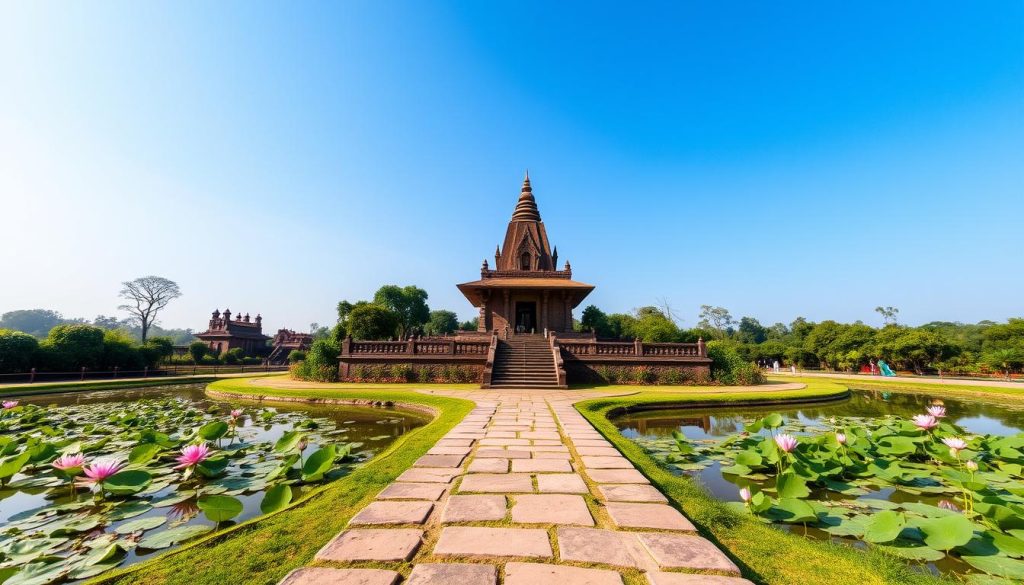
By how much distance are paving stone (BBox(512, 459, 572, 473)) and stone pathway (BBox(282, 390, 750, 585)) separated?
1 centimetres

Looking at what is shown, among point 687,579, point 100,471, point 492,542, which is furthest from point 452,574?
point 100,471

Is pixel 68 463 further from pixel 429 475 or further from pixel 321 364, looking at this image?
pixel 321 364

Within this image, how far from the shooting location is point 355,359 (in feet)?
52.3

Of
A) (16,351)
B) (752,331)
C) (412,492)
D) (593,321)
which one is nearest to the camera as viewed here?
(412,492)

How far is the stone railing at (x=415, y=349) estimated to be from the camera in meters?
15.8

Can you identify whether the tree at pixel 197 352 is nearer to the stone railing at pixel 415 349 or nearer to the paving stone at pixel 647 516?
the stone railing at pixel 415 349

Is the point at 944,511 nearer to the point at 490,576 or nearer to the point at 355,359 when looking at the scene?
the point at 490,576

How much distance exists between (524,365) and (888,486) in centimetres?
1162

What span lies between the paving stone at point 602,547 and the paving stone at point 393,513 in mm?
971

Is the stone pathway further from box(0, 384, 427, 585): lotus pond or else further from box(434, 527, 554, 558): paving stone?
box(0, 384, 427, 585): lotus pond

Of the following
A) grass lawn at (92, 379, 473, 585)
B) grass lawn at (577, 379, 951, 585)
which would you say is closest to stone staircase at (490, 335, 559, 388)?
grass lawn at (92, 379, 473, 585)

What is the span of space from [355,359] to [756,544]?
15.6 m

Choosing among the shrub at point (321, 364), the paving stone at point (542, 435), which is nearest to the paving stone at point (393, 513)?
the paving stone at point (542, 435)

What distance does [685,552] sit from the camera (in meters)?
Result: 2.22
